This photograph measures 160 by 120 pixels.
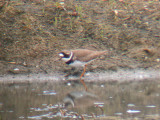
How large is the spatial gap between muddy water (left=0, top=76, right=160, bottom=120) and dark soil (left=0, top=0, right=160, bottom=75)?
1109 mm

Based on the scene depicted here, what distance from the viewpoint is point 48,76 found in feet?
30.2

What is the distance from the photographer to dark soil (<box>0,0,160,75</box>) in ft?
31.7

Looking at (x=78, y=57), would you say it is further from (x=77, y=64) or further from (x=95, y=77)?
(x=95, y=77)

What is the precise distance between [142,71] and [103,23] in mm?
2091

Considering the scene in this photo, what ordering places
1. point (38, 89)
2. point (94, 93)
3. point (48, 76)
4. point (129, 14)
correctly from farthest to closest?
1. point (129, 14)
2. point (48, 76)
3. point (38, 89)
4. point (94, 93)

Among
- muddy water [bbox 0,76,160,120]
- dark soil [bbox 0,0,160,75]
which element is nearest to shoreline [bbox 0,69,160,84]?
dark soil [bbox 0,0,160,75]

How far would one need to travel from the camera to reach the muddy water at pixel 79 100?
18.6 ft

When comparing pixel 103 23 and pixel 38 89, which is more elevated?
pixel 103 23

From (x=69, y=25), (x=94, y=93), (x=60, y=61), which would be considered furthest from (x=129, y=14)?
(x=94, y=93)

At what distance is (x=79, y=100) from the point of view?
6793 mm

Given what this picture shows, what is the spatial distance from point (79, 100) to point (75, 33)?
3.91 meters

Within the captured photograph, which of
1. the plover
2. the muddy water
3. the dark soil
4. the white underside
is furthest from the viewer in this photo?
the dark soil

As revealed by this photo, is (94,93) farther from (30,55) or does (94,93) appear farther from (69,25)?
(69,25)

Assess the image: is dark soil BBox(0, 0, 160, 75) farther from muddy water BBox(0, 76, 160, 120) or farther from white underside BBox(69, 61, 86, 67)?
muddy water BBox(0, 76, 160, 120)
